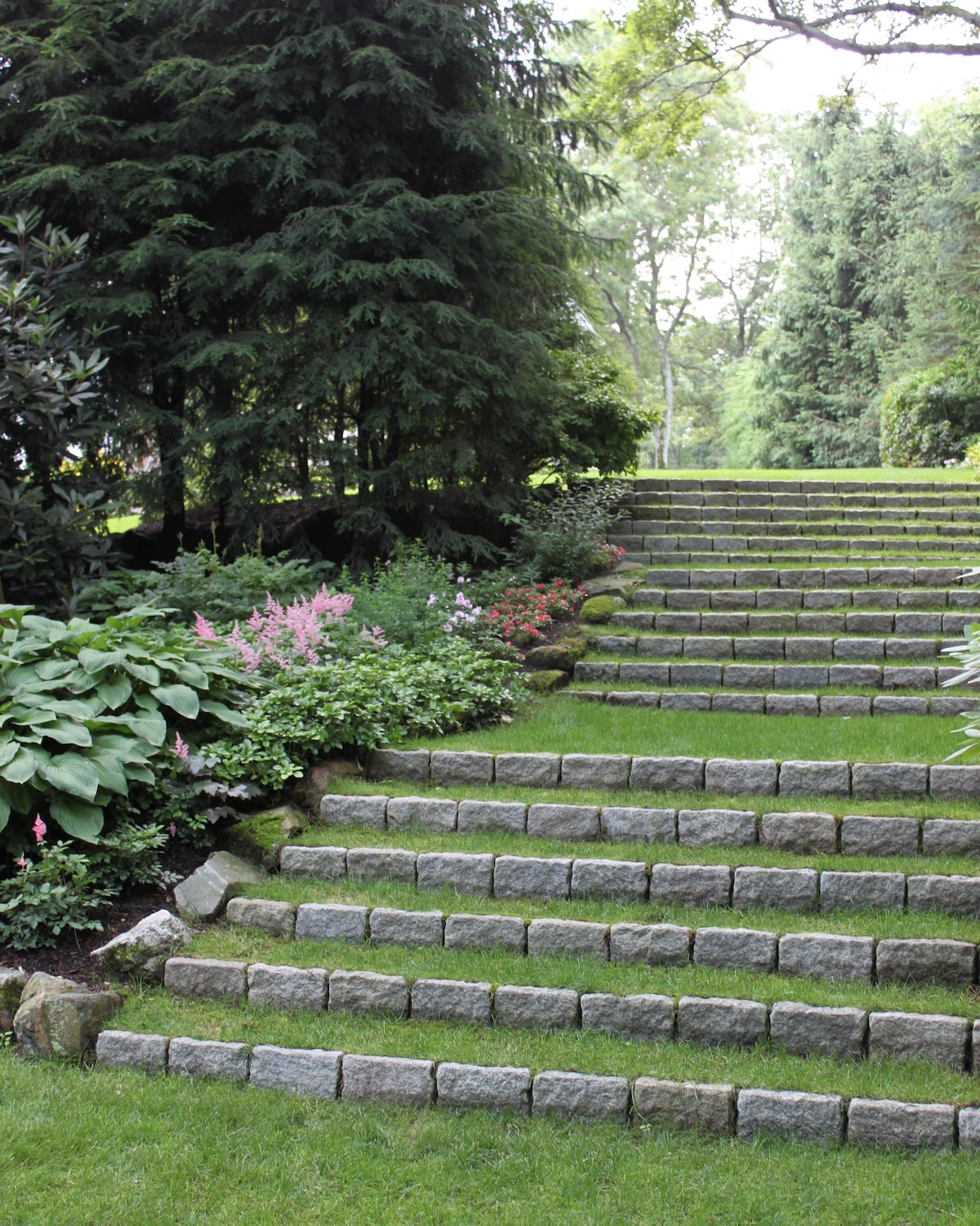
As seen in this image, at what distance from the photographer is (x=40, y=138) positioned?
343 inches

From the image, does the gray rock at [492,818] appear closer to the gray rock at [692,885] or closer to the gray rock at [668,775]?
the gray rock at [668,775]

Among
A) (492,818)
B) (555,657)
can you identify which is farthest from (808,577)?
(492,818)

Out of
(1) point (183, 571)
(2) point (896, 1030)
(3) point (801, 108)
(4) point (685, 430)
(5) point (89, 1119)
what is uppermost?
(3) point (801, 108)

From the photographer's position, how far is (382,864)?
5016 millimetres

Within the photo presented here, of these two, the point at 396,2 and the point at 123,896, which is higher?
the point at 396,2

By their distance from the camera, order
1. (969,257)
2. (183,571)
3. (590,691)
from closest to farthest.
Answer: (590,691)
(183,571)
(969,257)

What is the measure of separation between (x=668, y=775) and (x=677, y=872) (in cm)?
95

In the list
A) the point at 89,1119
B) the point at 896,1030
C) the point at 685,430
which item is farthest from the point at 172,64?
the point at 685,430

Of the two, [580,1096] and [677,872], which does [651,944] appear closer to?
[677,872]

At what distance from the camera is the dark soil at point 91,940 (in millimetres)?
4398

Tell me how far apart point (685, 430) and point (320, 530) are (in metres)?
Answer: 34.7

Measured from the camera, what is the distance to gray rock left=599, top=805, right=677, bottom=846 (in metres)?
5.07

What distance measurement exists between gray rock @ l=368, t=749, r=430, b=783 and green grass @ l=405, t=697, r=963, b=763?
0.12m

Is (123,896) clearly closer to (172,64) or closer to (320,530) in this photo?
(320,530)
